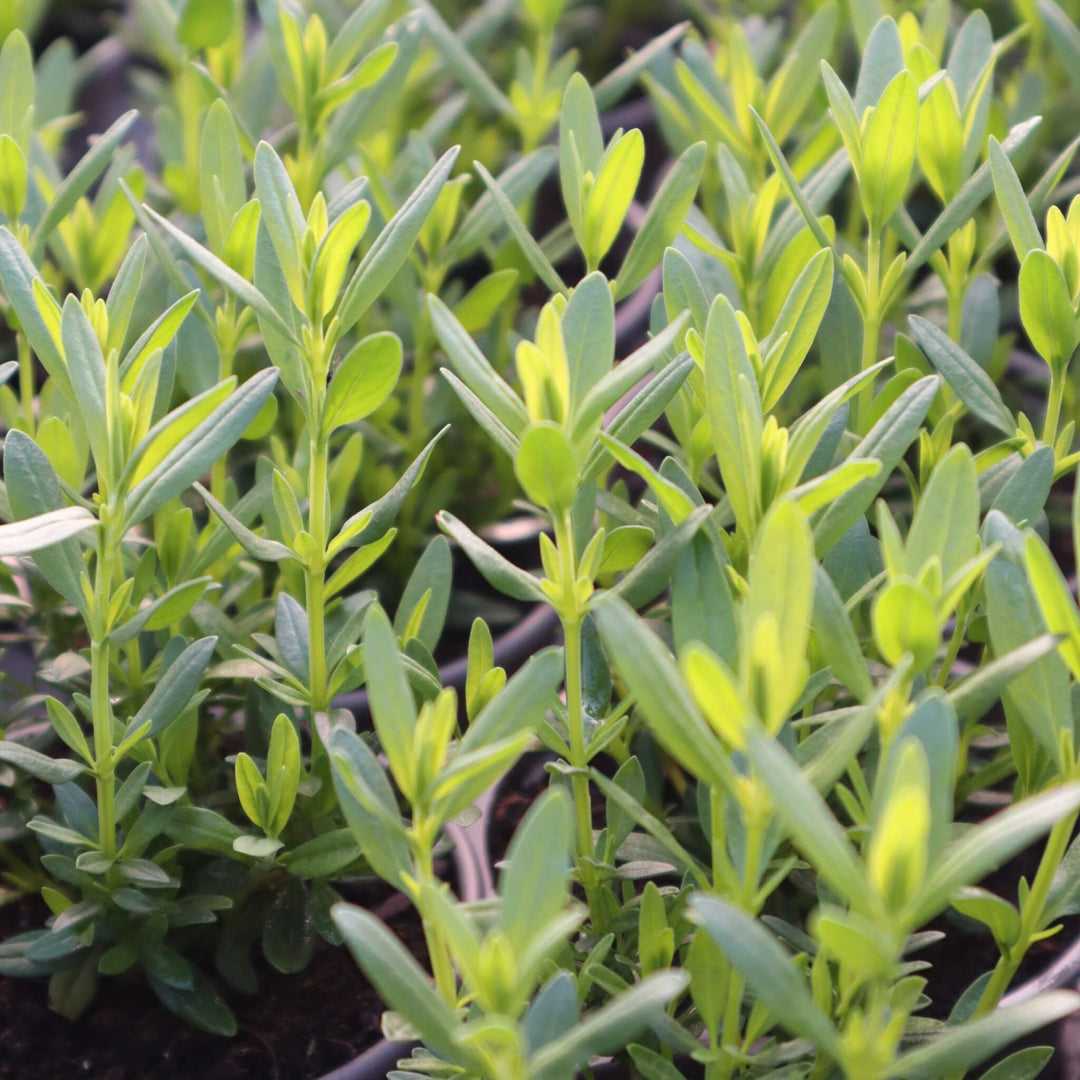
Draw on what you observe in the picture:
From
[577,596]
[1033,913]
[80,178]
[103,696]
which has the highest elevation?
[80,178]

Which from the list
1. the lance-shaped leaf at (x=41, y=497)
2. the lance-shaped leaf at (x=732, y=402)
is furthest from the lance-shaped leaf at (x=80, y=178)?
the lance-shaped leaf at (x=732, y=402)

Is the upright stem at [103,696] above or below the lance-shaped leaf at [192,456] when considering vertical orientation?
below

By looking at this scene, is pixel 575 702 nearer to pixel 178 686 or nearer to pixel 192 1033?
pixel 178 686

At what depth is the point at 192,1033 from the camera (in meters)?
0.87

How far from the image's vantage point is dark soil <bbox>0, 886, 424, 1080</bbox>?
2.81 ft

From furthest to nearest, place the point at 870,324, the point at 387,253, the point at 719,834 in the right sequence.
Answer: the point at 870,324 → the point at 387,253 → the point at 719,834

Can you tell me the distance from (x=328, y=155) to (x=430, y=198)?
382 millimetres

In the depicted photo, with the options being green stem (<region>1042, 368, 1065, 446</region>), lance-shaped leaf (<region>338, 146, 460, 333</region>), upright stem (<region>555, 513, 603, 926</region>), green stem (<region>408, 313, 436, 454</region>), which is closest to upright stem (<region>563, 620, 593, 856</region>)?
upright stem (<region>555, 513, 603, 926</region>)

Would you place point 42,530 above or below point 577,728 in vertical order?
above

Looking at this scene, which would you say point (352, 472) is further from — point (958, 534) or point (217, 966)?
point (958, 534)

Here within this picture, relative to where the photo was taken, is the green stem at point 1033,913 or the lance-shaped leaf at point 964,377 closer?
the green stem at point 1033,913

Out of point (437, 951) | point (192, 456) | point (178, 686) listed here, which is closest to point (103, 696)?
point (178, 686)

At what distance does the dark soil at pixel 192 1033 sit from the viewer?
2.81 feet

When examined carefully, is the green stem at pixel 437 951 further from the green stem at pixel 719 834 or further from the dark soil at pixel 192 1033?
the dark soil at pixel 192 1033
